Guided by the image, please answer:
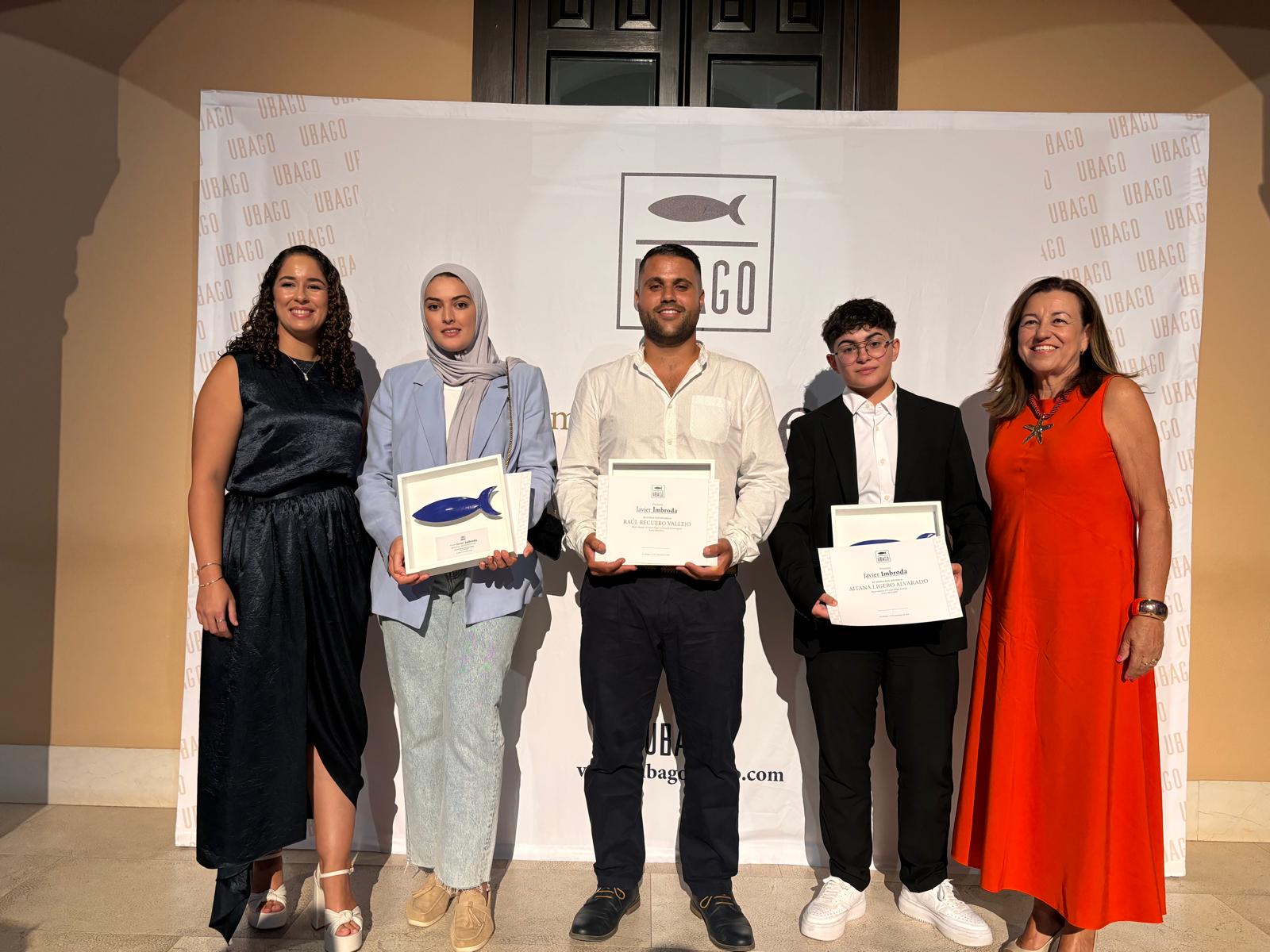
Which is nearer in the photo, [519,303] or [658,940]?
[658,940]

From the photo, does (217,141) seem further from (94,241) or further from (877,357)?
(877,357)

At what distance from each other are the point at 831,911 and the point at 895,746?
536 mm

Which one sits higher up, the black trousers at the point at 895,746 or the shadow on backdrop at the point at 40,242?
the shadow on backdrop at the point at 40,242

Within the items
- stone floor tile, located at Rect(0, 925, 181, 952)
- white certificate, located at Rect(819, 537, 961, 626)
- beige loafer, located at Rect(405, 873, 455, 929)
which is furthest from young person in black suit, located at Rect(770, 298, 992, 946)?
stone floor tile, located at Rect(0, 925, 181, 952)

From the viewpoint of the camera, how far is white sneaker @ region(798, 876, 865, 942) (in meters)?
2.60

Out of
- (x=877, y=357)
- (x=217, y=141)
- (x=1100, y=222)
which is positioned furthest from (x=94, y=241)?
(x=1100, y=222)

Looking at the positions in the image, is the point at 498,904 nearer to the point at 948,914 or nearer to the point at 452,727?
the point at 452,727

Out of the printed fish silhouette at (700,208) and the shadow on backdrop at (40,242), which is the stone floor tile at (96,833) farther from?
the printed fish silhouette at (700,208)

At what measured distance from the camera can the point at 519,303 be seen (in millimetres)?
3230

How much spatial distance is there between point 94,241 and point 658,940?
3517 millimetres

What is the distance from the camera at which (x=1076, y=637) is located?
234 centimetres

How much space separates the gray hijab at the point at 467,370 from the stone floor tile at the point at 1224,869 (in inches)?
112

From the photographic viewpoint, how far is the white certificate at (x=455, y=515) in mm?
2346

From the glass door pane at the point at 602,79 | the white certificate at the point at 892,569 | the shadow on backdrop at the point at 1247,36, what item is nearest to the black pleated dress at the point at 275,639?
the white certificate at the point at 892,569
